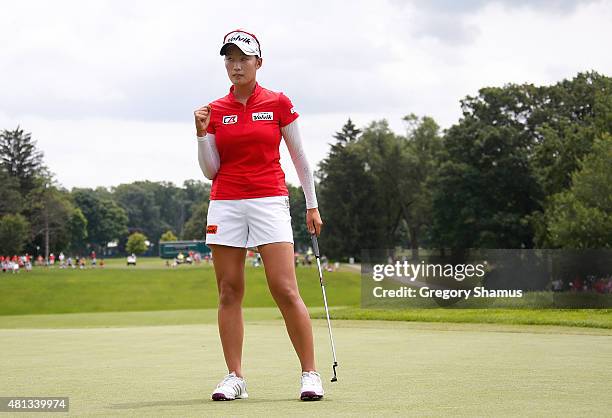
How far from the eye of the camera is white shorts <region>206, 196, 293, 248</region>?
A: 22.0 ft

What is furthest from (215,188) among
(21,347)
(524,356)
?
(21,347)

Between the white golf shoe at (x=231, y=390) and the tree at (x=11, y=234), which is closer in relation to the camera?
the white golf shoe at (x=231, y=390)

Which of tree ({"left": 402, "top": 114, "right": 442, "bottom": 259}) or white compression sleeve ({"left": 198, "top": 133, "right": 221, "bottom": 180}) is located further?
tree ({"left": 402, "top": 114, "right": 442, "bottom": 259})

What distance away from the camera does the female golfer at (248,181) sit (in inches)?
264

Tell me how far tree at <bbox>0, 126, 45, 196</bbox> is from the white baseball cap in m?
122

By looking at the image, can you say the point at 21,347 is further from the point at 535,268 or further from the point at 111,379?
the point at 535,268

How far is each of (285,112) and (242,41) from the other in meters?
0.56

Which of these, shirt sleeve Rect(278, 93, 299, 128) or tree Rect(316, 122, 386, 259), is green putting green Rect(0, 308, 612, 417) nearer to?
shirt sleeve Rect(278, 93, 299, 128)

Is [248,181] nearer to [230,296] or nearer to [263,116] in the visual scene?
[263,116]

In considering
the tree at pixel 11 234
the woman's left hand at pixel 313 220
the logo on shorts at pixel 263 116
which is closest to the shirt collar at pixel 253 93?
the logo on shorts at pixel 263 116

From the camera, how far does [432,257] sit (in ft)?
82.8

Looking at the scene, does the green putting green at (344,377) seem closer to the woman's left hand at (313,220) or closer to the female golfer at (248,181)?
the female golfer at (248,181)

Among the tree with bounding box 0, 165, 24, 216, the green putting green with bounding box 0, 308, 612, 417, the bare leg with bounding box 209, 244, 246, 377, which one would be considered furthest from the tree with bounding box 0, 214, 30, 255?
the bare leg with bounding box 209, 244, 246, 377

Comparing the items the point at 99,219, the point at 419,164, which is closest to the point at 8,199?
the point at 419,164
